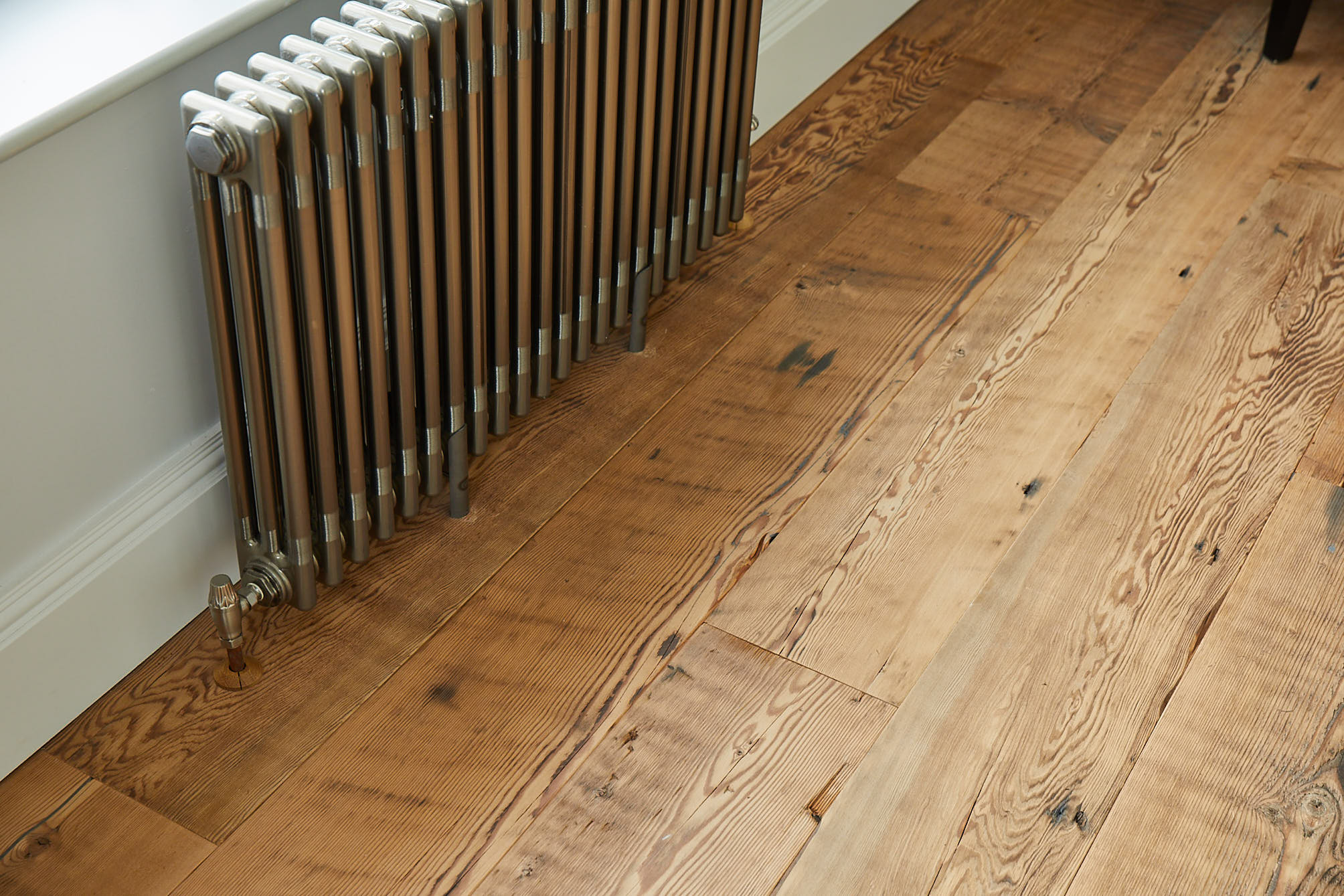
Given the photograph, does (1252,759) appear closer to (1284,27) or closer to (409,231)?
(409,231)

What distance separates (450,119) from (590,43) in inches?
10.0

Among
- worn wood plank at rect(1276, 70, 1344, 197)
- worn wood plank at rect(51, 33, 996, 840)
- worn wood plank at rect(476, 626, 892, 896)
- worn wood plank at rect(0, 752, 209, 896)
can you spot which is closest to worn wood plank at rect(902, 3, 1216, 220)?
worn wood plank at rect(51, 33, 996, 840)

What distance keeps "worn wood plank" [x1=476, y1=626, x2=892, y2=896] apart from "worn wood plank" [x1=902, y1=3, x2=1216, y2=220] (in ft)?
3.64

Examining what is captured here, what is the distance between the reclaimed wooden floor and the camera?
4.06ft

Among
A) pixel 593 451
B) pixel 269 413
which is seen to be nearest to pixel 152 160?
pixel 269 413

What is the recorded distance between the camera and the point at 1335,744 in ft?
4.47

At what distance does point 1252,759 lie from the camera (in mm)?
1347

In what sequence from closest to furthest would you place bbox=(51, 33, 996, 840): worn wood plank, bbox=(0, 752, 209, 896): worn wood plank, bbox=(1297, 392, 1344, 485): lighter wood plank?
bbox=(0, 752, 209, 896): worn wood plank
bbox=(51, 33, 996, 840): worn wood plank
bbox=(1297, 392, 1344, 485): lighter wood plank

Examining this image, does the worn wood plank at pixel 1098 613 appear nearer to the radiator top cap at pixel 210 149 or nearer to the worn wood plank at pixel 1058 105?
the worn wood plank at pixel 1058 105

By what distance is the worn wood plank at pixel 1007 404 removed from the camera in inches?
58.1

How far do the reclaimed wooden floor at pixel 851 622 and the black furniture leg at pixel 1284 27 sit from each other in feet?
1.85

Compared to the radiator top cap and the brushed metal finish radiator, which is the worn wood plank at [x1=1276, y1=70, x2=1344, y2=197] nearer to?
the brushed metal finish radiator

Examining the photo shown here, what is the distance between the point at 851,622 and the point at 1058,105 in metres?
1.39

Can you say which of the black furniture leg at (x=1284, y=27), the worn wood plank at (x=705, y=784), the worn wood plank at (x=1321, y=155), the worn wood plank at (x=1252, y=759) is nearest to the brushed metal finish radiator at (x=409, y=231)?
the worn wood plank at (x=705, y=784)
